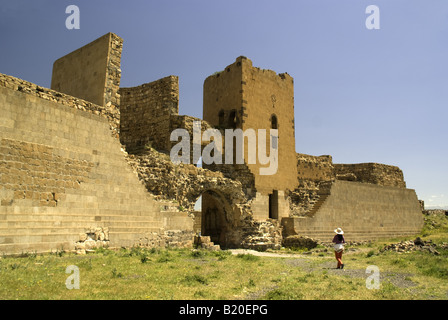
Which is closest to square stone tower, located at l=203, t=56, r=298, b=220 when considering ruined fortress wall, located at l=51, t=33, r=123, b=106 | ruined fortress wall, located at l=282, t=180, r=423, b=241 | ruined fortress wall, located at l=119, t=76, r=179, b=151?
ruined fortress wall, located at l=282, t=180, r=423, b=241

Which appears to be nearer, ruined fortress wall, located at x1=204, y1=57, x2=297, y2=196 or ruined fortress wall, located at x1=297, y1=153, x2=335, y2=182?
ruined fortress wall, located at x1=204, y1=57, x2=297, y2=196

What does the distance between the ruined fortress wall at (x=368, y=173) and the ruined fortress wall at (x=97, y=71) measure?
784 inches

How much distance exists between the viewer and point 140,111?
17.1m

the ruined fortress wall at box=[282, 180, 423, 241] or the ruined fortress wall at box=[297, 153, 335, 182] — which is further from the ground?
the ruined fortress wall at box=[297, 153, 335, 182]

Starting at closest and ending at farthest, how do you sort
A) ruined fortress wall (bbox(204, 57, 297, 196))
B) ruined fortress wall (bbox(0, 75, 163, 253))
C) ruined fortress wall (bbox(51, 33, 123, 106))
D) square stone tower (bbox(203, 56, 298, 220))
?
ruined fortress wall (bbox(0, 75, 163, 253)) → ruined fortress wall (bbox(51, 33, 123, 106)) → square stone tower (bbox(203, 56, 298, 220)) → ruined fortress wall (bbox(204, 57, 297, 196))

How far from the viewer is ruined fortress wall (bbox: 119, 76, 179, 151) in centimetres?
1617

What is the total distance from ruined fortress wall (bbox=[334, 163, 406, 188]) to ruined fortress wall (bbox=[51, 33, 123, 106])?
65.3 ft

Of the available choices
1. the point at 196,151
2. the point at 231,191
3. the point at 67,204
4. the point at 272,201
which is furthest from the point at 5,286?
the point at 272,201

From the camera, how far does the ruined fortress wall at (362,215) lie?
20.1 meters

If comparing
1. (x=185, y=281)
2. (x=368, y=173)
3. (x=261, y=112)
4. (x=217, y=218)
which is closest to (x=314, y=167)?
(x=261, y=112)

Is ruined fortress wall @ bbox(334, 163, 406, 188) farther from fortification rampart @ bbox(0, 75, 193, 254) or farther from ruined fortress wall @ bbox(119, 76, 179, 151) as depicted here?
fortification rampart @ bbox(0, 75, 193, 254)

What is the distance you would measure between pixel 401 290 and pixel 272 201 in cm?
1281

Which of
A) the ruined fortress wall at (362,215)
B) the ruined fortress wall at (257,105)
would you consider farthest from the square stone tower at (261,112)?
the ruined fortress wall at (362,215)

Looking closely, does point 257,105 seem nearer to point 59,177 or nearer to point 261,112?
point 261,112
